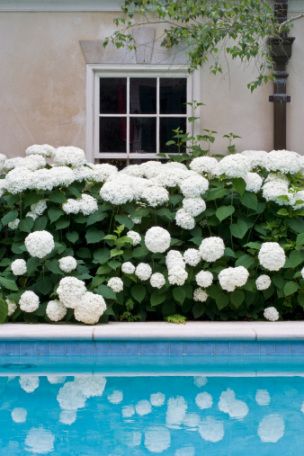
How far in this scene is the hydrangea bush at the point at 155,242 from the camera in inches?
253

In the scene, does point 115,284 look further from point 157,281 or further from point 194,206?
point 194,206

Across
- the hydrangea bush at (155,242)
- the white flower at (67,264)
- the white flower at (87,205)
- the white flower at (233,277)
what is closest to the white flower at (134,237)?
the hydrangea bush at (155,242)

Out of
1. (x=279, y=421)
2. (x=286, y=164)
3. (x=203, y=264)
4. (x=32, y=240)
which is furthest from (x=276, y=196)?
(x=279, y=421)

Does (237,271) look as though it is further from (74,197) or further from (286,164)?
(74,197)

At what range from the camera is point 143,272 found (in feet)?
21.1

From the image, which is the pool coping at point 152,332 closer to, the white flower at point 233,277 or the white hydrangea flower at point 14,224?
the white flower at point 233,277

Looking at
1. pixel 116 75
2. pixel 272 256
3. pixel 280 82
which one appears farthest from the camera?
pixel 116 75

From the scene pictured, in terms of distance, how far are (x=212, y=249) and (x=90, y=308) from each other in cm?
102

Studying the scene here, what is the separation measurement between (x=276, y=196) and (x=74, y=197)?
1.60 meters

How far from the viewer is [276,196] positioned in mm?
6695

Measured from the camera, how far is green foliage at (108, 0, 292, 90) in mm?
7789

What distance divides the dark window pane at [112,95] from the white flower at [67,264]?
306cm

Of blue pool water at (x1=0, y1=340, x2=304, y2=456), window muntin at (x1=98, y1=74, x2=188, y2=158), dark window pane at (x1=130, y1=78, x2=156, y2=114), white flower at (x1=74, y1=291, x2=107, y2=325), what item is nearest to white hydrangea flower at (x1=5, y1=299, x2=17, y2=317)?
white flower at (x1=74, y1=291, x2=107, y2=325)

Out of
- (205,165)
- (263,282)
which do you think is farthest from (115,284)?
(205,165)
